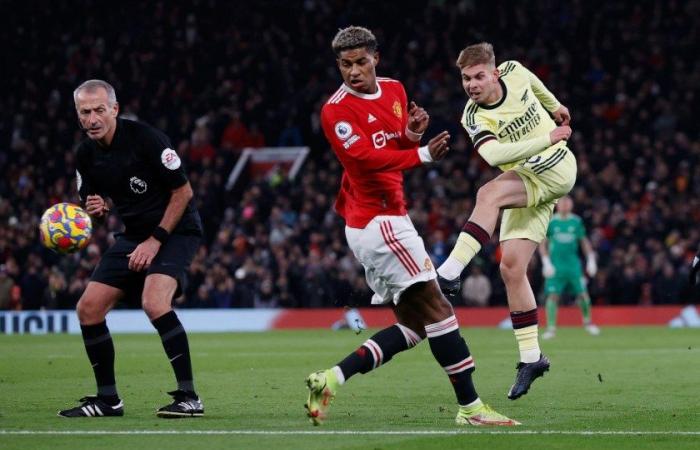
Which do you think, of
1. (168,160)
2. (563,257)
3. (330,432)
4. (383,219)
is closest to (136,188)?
(168,160)

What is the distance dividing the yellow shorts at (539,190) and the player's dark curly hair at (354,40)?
2.16 metres

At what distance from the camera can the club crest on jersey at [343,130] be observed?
25.7 ft

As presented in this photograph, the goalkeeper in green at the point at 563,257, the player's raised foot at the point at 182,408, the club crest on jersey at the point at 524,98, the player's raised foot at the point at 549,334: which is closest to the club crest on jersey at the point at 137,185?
the player's raised foot at the point at 182,408

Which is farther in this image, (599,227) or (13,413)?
(599,227)

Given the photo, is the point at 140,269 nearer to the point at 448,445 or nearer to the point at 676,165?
the point at 448,445

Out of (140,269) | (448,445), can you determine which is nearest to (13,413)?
(140,269)

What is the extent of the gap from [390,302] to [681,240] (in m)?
18.8

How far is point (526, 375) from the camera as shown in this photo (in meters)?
9.33

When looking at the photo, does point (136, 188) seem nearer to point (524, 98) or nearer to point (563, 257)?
point (524, 98)

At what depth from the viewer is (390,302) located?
8.25 meters

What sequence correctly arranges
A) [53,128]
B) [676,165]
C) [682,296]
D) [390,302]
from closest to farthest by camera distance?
[390,302]
[682,296]
[676,165]
[53,128]

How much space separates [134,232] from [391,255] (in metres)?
2.15

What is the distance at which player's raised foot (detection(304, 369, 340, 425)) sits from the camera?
25.1 feet

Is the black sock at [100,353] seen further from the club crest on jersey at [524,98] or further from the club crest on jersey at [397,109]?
the club crest on jersey at [524,98]
